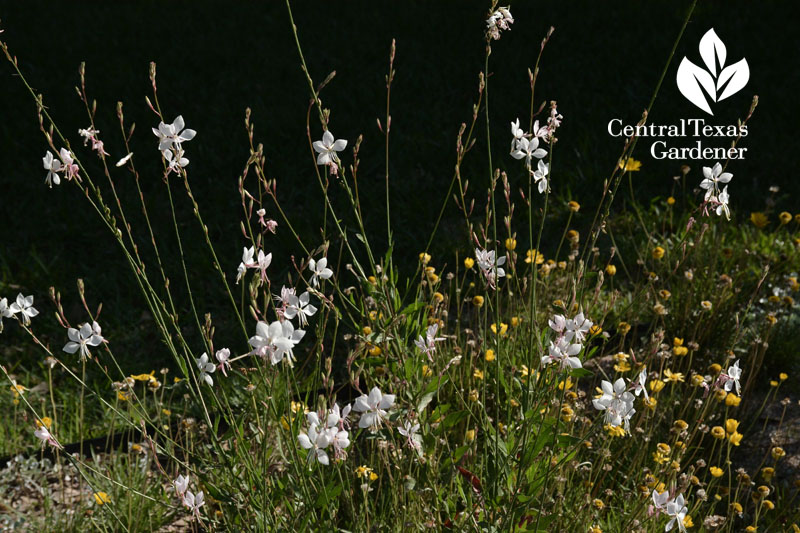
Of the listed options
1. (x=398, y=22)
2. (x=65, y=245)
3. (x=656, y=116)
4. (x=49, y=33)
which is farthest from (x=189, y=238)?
(x=49, y=33)

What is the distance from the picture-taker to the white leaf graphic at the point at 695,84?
4684mm

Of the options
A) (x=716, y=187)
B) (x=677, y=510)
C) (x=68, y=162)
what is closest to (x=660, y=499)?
(x=677, y=510)

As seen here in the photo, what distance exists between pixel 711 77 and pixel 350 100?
7.29 ft

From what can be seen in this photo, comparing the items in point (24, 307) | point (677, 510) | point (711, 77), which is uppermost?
point (711, 77)

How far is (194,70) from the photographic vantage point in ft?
20.1

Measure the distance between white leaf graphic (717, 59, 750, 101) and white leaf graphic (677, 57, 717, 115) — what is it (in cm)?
11

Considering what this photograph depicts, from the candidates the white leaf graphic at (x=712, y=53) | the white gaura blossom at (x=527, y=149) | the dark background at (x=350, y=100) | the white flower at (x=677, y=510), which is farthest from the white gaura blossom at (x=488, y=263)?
the white leaf graphic at (x=712, y=53)

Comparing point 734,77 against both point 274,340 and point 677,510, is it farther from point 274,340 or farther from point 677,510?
point 274,340

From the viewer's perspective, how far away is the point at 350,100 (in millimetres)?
5340

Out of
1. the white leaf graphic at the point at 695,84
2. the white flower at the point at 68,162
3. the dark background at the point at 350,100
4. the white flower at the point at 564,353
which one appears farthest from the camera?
the white leaf graphic at the point at 695,84

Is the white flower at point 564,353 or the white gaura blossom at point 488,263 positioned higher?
the white gaura blossom at point 488,263

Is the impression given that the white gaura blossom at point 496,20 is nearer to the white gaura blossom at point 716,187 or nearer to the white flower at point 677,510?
the white gaura blossom at point 716,187

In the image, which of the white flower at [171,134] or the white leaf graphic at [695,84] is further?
the white leaf graphic at [695,84]

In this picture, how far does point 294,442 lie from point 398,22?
5622 mm
